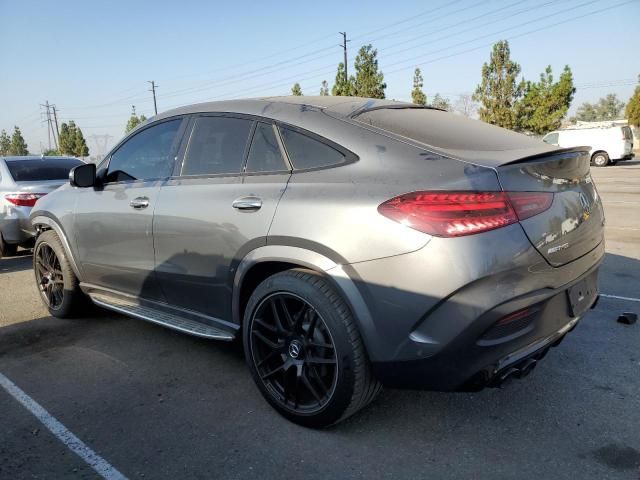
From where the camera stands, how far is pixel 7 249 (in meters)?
7.79

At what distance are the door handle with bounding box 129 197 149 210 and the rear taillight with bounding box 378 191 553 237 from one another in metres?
1.96

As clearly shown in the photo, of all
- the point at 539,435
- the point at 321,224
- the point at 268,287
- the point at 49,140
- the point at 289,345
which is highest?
the point at 49,140

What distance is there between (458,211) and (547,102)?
36.7 meters

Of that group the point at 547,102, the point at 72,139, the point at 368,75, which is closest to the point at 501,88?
the point at 547,102

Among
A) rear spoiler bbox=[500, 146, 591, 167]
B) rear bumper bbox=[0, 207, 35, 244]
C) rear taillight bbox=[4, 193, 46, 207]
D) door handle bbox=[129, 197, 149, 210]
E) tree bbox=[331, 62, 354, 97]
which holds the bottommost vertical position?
rear bumper bbox=[0, 207, 35, 244]

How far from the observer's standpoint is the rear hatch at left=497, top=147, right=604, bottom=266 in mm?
2316

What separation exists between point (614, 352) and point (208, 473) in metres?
2.78

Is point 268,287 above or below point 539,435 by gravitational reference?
above

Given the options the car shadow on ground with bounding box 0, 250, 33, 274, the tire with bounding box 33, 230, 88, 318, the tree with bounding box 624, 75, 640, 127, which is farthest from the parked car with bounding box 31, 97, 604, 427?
the tree with bounding box 624, 75, 640, 127

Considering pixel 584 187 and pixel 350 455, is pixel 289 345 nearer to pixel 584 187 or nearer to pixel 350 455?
pixel 350 455

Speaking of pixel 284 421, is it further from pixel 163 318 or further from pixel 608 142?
pixel 608 142

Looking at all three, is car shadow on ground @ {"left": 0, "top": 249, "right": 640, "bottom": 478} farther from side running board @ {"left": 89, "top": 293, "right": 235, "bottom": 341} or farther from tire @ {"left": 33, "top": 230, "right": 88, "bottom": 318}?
tire @ {"left": 33, "top": 230, "right": 88, "bottom": 318}

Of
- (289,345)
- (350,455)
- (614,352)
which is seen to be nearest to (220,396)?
(289,345)

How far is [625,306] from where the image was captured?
4410 mm
